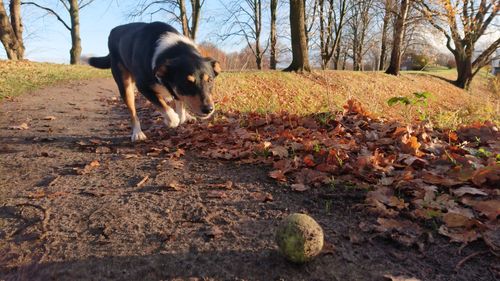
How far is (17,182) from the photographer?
330 centimetres

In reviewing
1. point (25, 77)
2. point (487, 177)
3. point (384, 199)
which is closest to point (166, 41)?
point (384, 199)

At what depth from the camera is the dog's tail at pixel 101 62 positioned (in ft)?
20.4

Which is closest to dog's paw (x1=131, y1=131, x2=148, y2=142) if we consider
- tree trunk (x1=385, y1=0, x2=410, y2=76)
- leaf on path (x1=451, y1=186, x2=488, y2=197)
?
leaf on path (x1=451, y1=186, x2=488, y2=197)

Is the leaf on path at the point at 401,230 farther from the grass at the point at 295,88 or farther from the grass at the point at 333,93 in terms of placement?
the grass at the point at 295,88

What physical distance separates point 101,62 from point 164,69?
241 cm

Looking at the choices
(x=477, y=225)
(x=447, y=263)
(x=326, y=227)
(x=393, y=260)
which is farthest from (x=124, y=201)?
(x=477, y=225)

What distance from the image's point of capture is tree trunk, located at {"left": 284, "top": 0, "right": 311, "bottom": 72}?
14250 mm

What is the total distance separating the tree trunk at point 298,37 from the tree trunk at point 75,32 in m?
16.0

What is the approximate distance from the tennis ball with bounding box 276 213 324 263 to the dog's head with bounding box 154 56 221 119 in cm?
271

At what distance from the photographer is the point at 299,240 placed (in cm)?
188

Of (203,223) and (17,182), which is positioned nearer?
(203,223)

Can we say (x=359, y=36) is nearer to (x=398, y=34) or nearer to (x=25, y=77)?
(x=398, y=34)

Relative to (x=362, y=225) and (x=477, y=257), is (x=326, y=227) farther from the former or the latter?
(x=477, y=257)

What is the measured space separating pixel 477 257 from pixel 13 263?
2.62 meters
